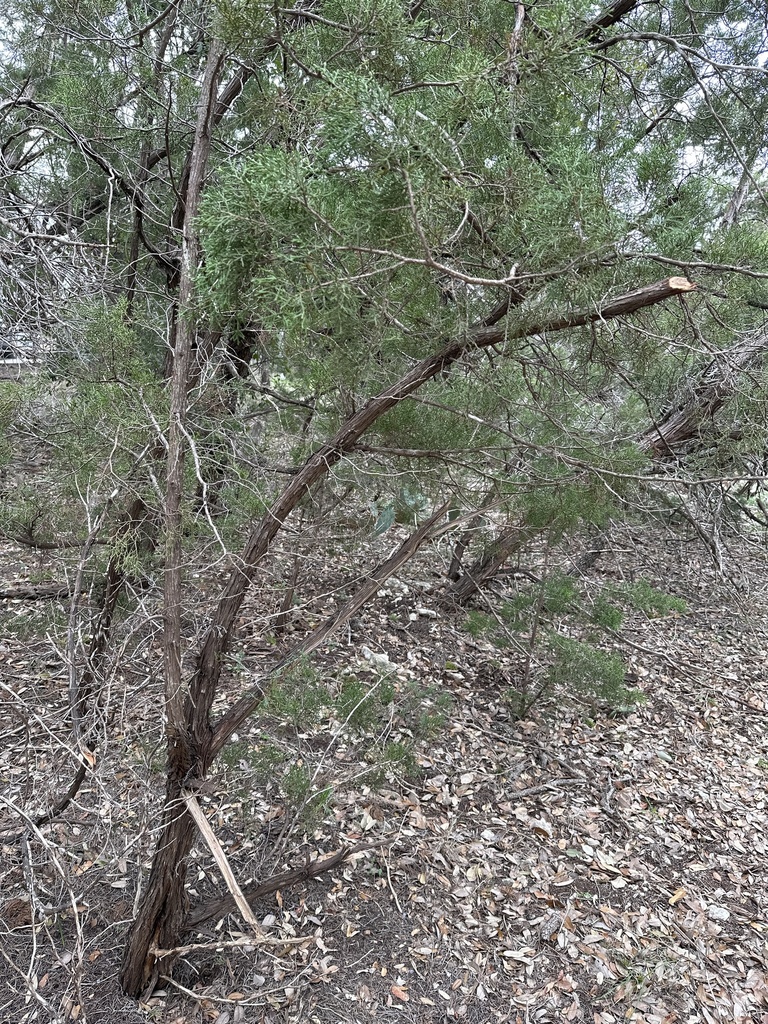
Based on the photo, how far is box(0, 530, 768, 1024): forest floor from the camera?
226 centimetres

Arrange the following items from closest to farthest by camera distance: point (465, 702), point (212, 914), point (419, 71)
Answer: point (419, 71) → point (212, 914) → point (465, 702)

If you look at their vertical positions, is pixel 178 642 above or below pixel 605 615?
above

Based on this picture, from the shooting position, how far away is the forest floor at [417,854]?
7.41 ft

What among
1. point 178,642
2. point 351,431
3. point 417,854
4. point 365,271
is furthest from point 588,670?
point 365,271

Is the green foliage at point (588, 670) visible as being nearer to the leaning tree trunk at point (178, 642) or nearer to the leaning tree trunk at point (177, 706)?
the leaning tree trunk at point (178, 642)

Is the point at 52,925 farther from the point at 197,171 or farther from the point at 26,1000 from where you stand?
the point at 197,171

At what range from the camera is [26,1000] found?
2070 mm

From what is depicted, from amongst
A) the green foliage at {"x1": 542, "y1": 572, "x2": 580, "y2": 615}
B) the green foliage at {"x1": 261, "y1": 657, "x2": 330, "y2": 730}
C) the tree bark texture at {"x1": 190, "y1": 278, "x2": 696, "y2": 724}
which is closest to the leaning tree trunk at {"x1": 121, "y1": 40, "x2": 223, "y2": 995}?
the tree bark texture at {"x1": 190, "y1": 278, "x2": 696, "y2": 724}

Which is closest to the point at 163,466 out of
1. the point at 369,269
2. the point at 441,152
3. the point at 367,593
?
the point at 367,593

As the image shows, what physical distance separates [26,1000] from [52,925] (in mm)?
268

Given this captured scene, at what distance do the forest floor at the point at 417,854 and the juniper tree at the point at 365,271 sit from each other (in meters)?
0.33

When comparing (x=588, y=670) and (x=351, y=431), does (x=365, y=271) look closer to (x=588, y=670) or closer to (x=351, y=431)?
(x=351, y=431)

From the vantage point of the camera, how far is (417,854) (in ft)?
9.61

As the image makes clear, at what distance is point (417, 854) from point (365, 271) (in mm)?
2644
